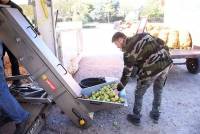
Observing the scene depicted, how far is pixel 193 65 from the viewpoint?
8.39 metres

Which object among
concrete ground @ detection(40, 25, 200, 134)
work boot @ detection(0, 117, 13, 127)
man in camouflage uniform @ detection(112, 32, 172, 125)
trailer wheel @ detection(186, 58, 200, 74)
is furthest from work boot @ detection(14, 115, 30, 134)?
trailer wheel @ detection(186, 58, 200, 74)

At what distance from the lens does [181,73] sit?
8.52 meters

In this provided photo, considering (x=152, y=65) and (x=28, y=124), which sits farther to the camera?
(x=152, y=65)

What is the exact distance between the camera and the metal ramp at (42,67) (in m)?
4.20

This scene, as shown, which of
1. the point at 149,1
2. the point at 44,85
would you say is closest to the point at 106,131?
the point at 44,85

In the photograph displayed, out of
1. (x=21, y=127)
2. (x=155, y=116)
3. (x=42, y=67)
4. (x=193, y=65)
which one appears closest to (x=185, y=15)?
(x=193, y=65)

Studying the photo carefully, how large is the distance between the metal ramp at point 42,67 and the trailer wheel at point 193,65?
14.4 ft

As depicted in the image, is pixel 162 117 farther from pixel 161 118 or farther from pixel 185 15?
pixel 185 15

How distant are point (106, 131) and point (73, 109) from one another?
2.29 feet

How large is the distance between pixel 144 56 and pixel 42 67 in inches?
64.9

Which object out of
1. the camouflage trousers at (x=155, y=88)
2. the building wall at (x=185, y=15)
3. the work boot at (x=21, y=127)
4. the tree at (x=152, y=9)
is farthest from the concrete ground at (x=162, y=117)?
the tree at (x=152, y=9)

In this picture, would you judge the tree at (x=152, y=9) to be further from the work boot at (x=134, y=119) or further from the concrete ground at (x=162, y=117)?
the work boot at (x=134, y=119)

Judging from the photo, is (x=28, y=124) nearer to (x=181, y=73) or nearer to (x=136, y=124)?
(x=136, y=124)

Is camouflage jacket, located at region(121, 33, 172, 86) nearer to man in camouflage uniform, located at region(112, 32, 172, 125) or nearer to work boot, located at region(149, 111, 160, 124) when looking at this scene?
man in camouflage uniform, located at region(112, 32, 172, 125)
